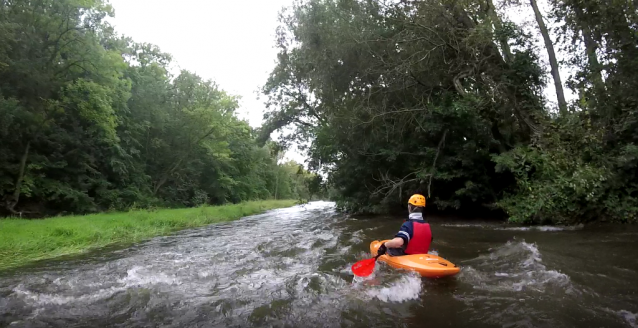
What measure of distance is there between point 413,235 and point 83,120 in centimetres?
2102

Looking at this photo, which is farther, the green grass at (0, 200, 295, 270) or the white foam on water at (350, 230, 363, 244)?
the white foam on water at (350, 230, 363, 244)

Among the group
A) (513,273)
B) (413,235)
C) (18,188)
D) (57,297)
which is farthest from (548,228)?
(18,188)

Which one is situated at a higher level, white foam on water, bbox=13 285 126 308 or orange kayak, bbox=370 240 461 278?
orange kayak, bbox=370 240 461 278

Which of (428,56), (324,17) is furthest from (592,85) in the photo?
(324,17)

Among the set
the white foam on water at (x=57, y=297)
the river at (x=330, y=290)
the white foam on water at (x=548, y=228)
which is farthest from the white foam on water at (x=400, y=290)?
the white foam on water at (x=548, y=228)

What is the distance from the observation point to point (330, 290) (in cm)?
496

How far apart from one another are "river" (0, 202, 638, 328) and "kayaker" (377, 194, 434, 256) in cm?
40

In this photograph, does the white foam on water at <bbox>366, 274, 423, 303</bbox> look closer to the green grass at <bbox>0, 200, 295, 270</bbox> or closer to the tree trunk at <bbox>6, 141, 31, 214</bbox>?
the green grass at <bbox>0, 200, 295, 270</bbox>

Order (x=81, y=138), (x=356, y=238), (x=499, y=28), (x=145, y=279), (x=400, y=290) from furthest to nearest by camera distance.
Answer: (x=81, y=138)
(x=499, y=28)
(x=356, y=238)
(x=145, y=279)
(x=400, y=290)

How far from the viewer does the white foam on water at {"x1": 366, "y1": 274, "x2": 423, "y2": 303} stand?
445 centimetres

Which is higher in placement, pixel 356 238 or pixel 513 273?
pixel 513 273

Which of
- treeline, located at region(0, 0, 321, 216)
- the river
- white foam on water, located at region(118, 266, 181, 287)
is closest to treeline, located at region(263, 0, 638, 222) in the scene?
the river

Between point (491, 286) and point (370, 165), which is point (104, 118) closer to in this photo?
point (370, 165)

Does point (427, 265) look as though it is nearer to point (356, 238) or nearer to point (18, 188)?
point (356, 238)
